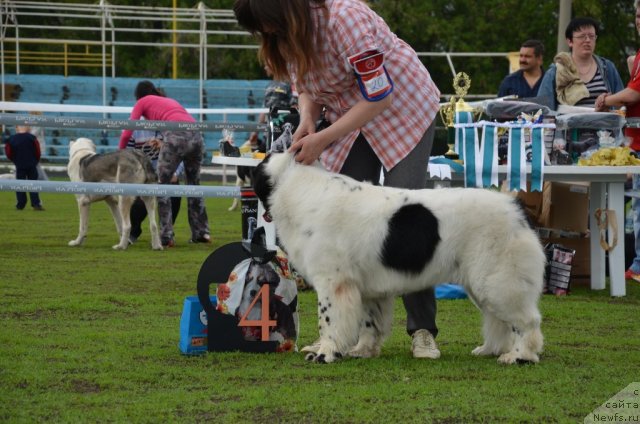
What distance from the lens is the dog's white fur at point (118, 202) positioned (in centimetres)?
1127

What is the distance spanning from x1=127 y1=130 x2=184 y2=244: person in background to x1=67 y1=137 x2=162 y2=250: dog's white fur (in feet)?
1.56

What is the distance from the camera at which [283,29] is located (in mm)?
4461

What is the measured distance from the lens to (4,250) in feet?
34.9

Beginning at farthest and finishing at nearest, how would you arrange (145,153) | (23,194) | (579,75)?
(23,194), (145,153), (579,75)

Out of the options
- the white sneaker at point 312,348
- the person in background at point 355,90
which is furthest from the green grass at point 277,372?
the person in background at point 355,90

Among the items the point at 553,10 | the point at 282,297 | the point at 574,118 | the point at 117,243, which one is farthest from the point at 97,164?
the point at 553,10

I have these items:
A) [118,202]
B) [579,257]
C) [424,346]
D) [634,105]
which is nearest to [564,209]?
[579,257]

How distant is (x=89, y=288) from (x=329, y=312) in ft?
11.8

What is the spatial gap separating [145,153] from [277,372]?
819cm

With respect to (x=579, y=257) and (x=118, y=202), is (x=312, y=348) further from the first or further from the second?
(x=118, y=202)

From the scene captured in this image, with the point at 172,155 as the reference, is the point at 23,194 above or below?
below

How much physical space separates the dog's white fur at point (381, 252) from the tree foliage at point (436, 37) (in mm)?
28386

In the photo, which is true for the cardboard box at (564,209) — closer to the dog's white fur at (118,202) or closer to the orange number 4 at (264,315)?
the orange number 4 at (264,315)

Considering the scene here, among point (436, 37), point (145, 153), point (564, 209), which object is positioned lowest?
point (564, 209)
